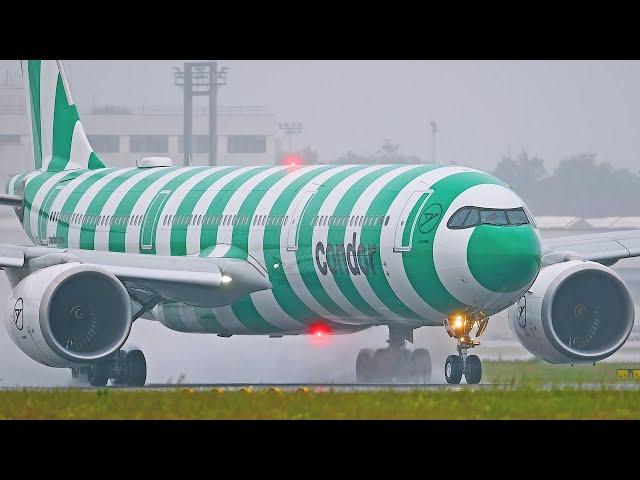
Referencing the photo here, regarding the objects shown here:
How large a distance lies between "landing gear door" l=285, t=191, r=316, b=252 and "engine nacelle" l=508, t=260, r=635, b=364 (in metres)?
4.52

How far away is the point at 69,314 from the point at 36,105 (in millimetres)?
13023

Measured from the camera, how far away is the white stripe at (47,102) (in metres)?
42.7

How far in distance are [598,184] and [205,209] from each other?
134 feet

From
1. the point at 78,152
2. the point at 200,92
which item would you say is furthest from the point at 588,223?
the point at 200,92

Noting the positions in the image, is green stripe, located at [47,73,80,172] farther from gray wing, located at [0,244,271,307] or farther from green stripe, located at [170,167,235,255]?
gray wing, located at [0,244,271,307]

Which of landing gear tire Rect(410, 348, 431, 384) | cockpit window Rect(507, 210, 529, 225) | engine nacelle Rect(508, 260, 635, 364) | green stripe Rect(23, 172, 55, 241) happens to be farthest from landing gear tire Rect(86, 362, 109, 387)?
cockpit window Rect(507, 210, 529, 225)

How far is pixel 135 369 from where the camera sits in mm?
34969

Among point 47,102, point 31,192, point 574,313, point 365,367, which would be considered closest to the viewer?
point 574,313

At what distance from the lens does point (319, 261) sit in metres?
32.0

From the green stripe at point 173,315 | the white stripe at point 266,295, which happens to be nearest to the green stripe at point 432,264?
the white stripe at point 266,295

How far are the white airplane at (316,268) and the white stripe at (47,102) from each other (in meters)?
3.64

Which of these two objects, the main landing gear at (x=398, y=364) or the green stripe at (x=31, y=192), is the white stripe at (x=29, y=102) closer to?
the green stripe at (x=31, y=192)

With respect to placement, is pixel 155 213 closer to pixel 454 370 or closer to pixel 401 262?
pixel 401 262
